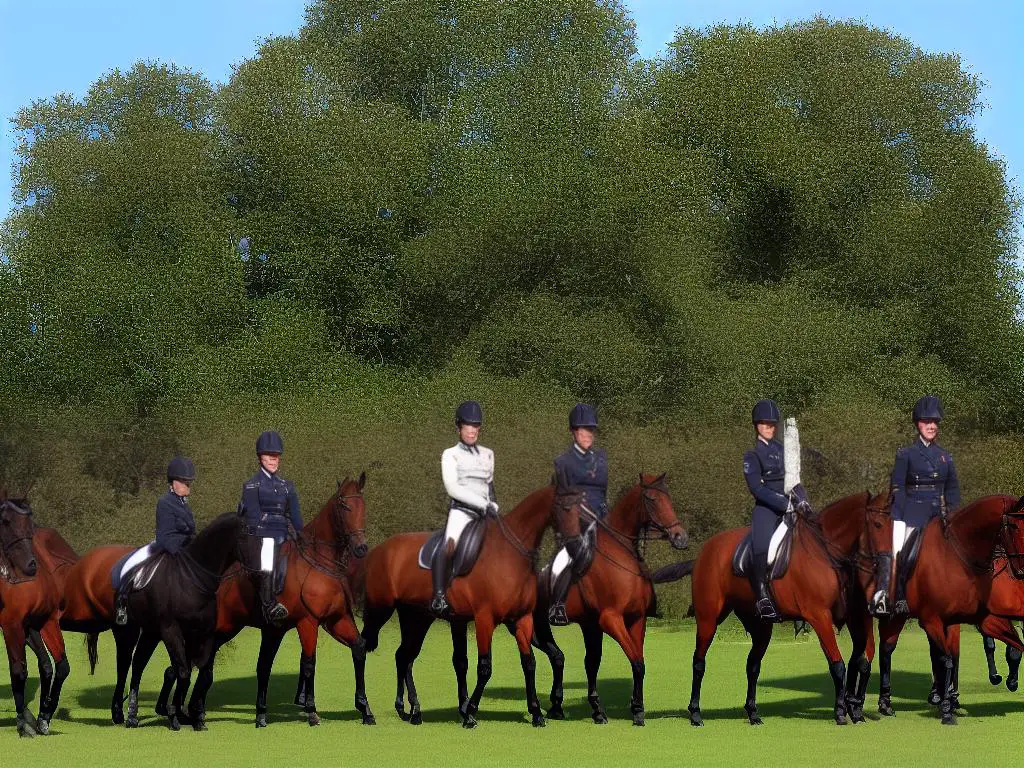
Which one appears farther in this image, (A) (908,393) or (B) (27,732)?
(A) (908,393)

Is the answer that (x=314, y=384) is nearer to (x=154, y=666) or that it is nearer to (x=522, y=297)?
(x=522, y=297)

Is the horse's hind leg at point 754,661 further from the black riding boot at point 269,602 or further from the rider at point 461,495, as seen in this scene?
the black riding boot at point 269,602

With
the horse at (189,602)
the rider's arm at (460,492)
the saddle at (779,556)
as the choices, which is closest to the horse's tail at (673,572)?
the saddle at (779,556)

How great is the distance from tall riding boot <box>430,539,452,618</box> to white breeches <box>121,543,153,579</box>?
10.0 feet

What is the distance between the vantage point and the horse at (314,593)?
16.4 meters

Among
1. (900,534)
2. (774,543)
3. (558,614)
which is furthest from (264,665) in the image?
(900,534)

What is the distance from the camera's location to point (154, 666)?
2402 centimetres

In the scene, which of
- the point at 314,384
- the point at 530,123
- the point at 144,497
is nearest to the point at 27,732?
the point at 144,497

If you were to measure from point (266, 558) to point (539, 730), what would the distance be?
3.40 meters

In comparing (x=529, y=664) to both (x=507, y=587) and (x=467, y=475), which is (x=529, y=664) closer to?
(x=507, y=587)

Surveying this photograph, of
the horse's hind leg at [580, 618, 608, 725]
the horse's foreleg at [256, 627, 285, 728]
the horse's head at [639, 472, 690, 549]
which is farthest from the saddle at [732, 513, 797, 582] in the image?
the horse's foreleg at [256, 627, 285, 728]

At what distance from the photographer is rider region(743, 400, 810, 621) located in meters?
15.8

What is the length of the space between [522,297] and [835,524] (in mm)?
24122

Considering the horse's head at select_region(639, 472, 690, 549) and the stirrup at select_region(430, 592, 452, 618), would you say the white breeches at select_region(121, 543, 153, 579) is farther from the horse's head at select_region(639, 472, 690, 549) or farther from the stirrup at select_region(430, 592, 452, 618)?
the horse's head at select_region(639, 472, 690, 549)
